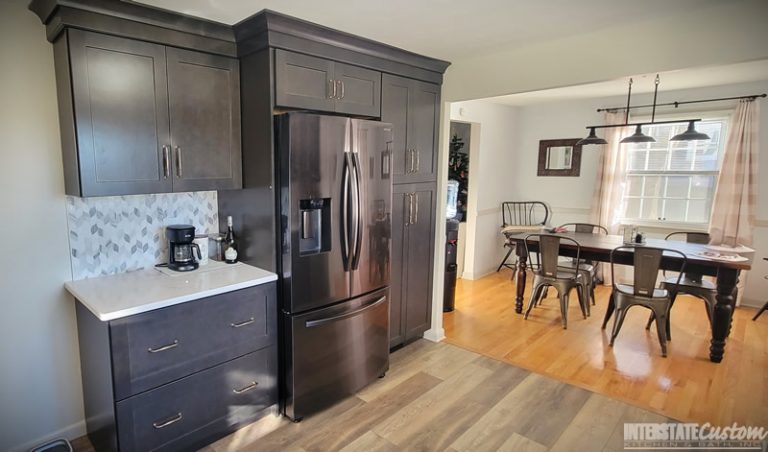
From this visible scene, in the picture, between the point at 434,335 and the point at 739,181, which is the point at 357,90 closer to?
the point at 434,335

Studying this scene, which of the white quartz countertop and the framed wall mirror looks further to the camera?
the framed wall mirror

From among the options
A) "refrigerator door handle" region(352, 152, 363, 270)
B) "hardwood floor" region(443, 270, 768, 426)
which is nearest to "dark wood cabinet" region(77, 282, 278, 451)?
"refrigerator door handle" region(352, 152, 363, 270)

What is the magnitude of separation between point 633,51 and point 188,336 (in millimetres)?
2913

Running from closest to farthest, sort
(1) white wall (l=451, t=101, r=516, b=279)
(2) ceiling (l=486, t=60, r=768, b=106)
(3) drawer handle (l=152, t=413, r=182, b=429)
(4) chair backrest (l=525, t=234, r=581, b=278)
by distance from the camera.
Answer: (3) drawer handle (l=152, t=413, r=182, b=429) → (2) ceiling (l=486, t=60, r=768, b=106) → (4) chair backrest (l=525, t=234, r=581, b=278) → (1) white wall (l=451, t=101, r=516, b=279)

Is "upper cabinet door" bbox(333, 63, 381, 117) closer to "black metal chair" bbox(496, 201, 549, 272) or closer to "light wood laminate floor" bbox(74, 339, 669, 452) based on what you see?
"light wood laminate floor" bbox(74, 339, 669, 452)

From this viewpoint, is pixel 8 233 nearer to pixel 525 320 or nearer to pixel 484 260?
pixel 525 320

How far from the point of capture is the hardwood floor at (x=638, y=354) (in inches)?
108

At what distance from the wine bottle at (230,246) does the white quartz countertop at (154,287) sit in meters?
0.06

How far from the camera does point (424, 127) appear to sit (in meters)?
3.25

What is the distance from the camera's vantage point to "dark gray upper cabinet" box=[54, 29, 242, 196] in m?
1.96

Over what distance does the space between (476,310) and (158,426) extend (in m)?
3.24

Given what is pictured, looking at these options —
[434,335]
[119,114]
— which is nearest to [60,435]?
[119,114]

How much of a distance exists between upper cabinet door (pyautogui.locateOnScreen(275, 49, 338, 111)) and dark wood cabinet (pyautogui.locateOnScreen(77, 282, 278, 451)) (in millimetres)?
1095

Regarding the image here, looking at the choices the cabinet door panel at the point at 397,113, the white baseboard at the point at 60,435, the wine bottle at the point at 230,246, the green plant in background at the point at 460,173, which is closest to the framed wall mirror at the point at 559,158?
the green plant in background at the point at 460,173
